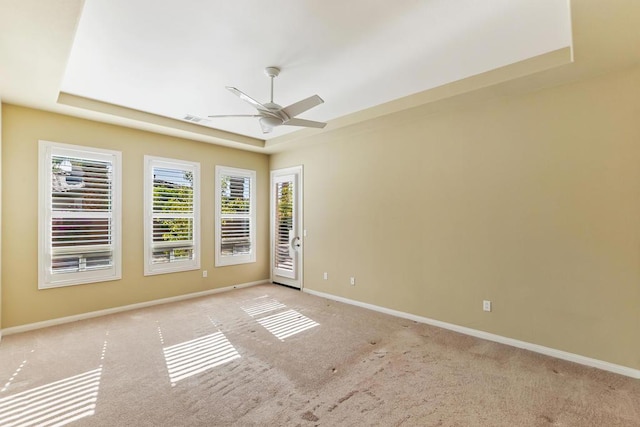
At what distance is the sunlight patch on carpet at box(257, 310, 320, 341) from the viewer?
3711 mm

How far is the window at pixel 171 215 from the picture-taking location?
4.82m

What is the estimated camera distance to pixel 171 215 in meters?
5.08

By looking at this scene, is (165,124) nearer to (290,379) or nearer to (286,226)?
(286,226)

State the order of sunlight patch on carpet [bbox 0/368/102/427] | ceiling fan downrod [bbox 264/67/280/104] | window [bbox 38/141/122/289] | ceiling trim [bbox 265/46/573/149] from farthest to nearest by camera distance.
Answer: window [bbox 38/141/122/289]
ceiling fan downrod [bbox 264/67/280/104]
ceiling trim [bbox 265/46/573/149]
sunlight patch on carpet [bbox 0/368/102/427]

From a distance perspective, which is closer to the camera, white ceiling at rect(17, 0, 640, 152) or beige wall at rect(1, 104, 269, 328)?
white ceiling at rect(17, 0, 640, 152)

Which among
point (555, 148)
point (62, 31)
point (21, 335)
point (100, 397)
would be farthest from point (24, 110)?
point (555, 148)

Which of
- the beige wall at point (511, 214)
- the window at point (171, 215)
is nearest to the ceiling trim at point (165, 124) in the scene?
the window at point (171, 215)

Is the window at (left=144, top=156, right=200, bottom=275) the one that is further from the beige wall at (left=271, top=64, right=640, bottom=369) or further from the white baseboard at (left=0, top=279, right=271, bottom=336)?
the beige wall at (left=271, top=64, right=640, bottom=369)

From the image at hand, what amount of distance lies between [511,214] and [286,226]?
3.97 m

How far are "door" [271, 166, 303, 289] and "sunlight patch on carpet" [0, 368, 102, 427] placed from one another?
3.65m

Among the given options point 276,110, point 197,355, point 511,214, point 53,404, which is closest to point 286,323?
point 197,355

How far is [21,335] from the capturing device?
364cm

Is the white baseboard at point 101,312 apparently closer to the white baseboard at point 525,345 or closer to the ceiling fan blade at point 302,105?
the white baseboard at point 525,345

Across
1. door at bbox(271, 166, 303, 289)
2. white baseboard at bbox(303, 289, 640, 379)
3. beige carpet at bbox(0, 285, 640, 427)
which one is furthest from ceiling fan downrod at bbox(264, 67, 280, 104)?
white baseboard at bbox(303, 289, 640, 379)
